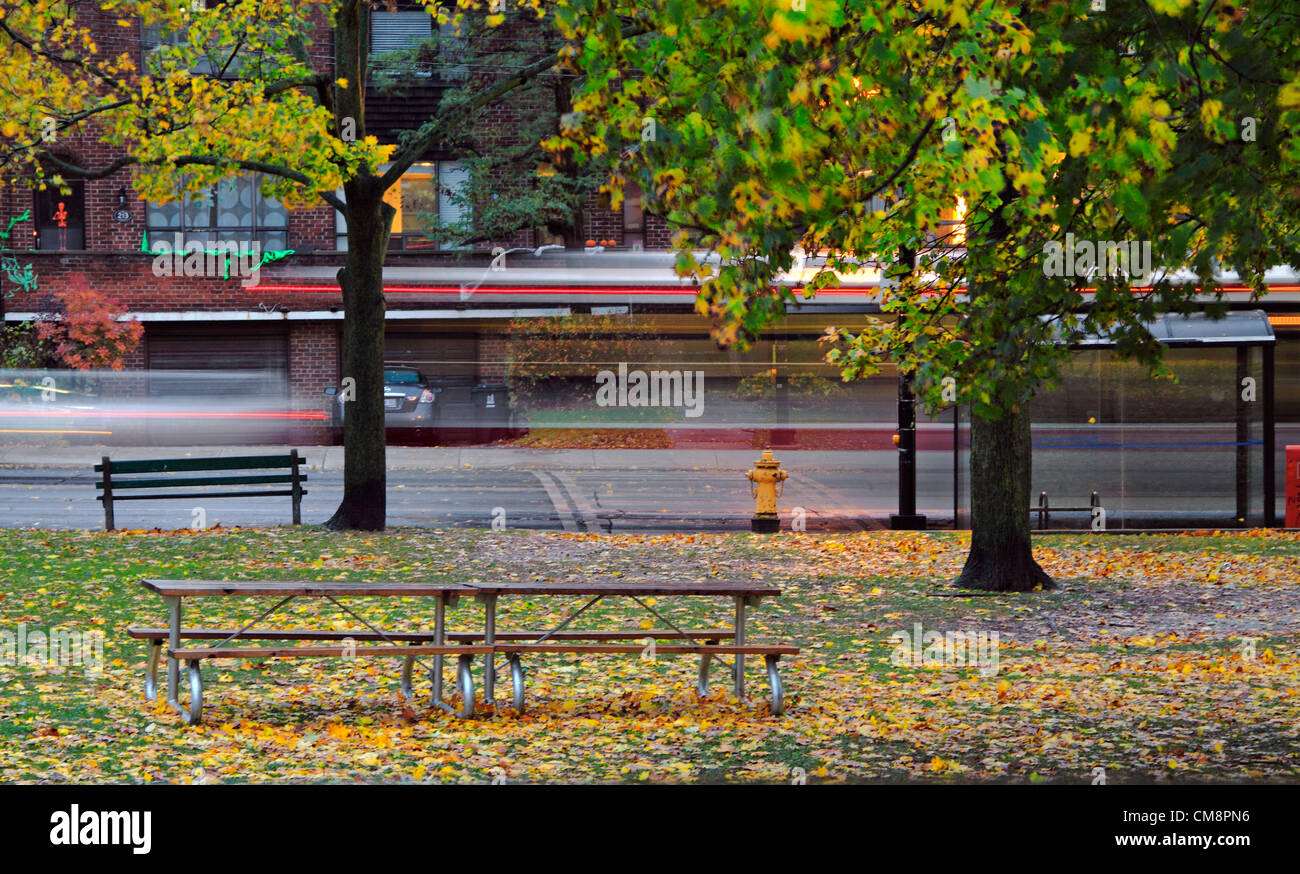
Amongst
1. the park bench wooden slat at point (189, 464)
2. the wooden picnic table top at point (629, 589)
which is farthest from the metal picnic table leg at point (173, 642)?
the park bench wooden slat at point (189, 464)

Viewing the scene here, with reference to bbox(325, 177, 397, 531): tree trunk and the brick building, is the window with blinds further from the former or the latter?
bbox(325, 177, 397, 531): tree trunk

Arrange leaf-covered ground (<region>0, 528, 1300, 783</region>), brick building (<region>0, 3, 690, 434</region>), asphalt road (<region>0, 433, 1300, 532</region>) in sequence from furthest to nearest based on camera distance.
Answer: brick building (<region>0, 3, 690, 434</region>) → asphalt road (<region>0, 433, 1300, 532</region>) → leaf-covered ground (<region>0, 528, 1300, 783</region>)

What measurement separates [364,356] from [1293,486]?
1174 centimetres

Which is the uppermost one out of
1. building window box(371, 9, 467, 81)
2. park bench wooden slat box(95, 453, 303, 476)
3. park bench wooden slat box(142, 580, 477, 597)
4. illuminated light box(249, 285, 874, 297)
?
building window box(371, 9, 467, 81)

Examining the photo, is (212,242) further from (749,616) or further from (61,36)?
(749,616)

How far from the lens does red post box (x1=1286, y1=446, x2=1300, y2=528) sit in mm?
17672

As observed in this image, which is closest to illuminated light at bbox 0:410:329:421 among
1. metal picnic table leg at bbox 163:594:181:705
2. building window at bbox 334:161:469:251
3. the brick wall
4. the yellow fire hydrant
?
the brick wall

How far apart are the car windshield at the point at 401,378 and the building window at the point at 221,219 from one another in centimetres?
558

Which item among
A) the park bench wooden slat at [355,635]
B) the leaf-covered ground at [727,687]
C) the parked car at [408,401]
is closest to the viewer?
the leaf-covered ground at [727,687]

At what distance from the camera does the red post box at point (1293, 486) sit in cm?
1767

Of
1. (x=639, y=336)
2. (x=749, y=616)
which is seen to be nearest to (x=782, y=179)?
(x=749, y=616)

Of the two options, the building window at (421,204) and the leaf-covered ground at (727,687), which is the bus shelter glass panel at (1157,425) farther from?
the building window at (421,204)

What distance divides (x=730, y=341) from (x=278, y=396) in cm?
2865

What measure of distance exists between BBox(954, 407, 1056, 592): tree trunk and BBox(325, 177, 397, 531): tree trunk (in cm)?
696
